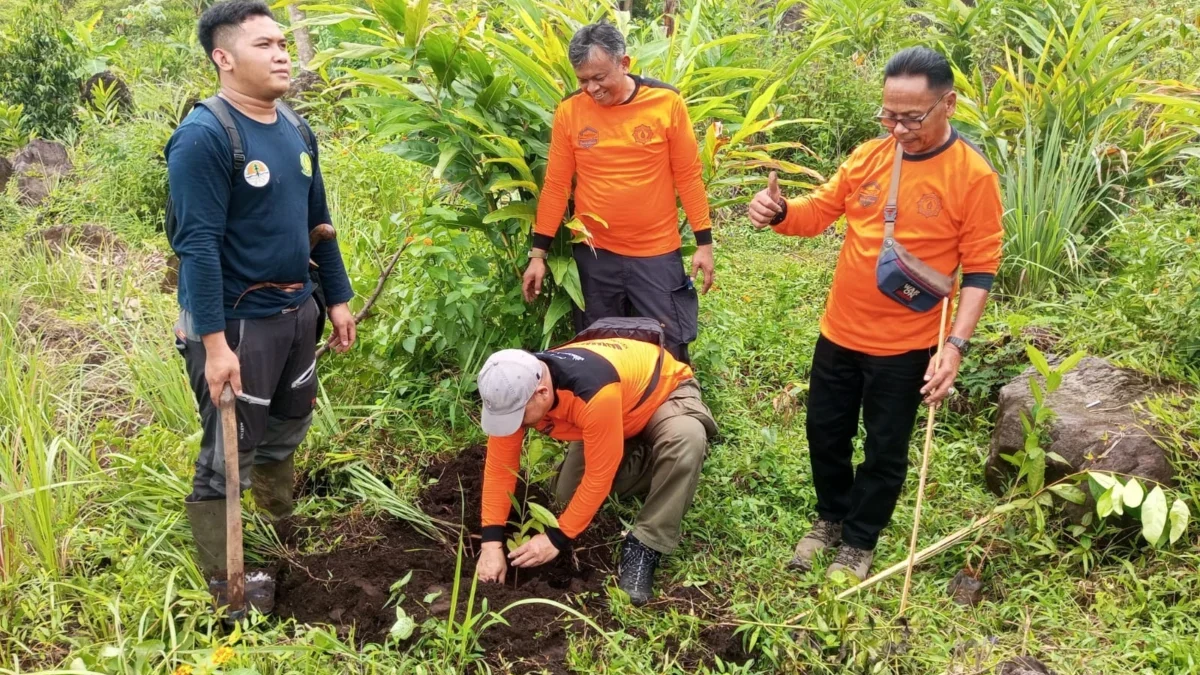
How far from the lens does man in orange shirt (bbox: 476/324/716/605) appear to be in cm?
262

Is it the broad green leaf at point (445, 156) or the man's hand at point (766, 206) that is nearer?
the man's hand at point (766, 206)

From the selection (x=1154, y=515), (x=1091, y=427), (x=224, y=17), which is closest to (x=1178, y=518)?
(x=1154, y=515)

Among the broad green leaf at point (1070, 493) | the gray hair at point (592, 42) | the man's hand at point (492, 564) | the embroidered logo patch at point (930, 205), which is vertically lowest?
the man's hand at point (492, 564)

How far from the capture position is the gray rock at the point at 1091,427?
10.3ft

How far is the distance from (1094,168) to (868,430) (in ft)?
9.67

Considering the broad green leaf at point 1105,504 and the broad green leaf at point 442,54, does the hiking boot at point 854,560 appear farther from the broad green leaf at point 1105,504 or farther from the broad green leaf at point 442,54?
the broad green leaf at point 442,54

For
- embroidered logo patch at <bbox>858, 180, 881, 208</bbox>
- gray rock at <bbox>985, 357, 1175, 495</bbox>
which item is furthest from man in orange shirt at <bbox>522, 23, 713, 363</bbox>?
gray rock at <bbox>985, 357, 1175, 495</bbox>

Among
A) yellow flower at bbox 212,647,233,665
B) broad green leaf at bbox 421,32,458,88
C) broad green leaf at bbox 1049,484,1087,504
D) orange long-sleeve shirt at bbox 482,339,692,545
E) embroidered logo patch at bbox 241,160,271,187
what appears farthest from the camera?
broad green leaf at bbox 421,32,458,88

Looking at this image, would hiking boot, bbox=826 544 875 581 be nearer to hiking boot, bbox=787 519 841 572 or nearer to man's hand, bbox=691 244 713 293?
hiking boot, bbox=787 519 841 572

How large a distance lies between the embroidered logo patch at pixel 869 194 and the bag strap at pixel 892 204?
56 mm

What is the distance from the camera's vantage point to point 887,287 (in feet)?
8.82

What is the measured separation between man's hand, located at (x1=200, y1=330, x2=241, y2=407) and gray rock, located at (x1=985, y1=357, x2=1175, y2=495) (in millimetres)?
2781

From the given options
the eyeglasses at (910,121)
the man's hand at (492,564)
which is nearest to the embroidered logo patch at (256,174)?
the man's hand at (492,564)

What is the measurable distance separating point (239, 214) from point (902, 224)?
6.39 ft
